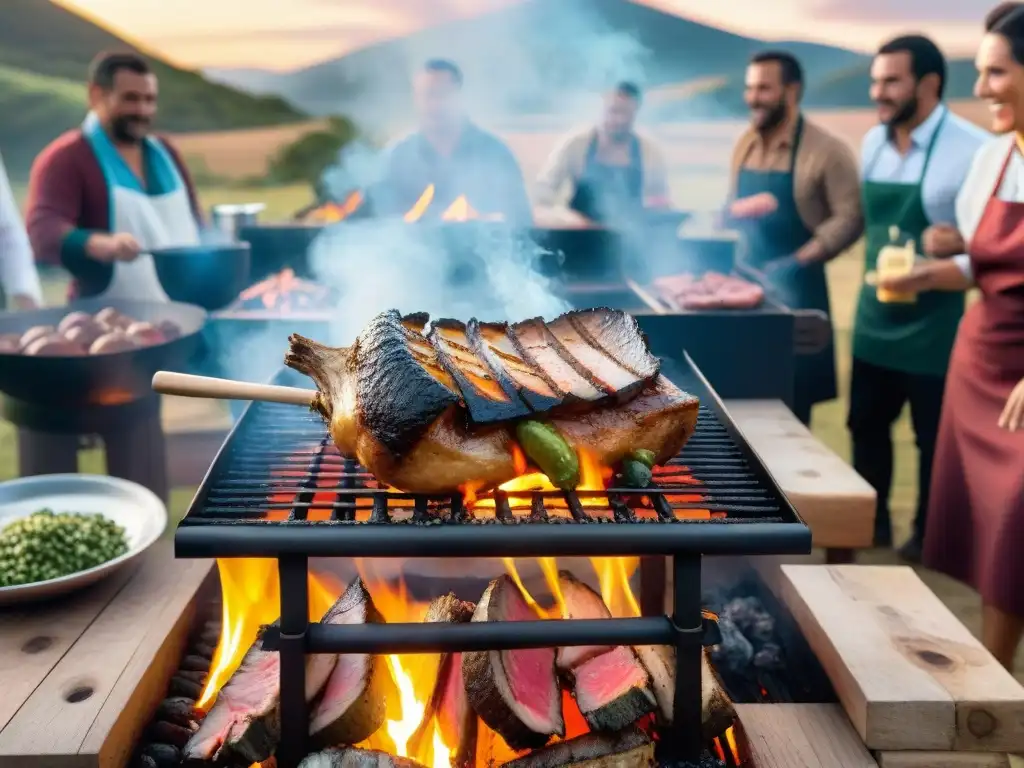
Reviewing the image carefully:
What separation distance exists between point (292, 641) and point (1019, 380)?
3.90 m

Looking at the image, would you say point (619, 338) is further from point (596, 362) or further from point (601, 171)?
point (601, 171)

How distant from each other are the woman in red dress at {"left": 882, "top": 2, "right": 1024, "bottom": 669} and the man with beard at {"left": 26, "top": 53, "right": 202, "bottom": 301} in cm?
518

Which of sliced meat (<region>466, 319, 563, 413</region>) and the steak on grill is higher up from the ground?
sliced meat (<region>466, 319, 563, 413</region>)

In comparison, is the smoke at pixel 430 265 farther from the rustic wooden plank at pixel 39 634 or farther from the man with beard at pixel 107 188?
the rustic wooden plank at pixel 39 634

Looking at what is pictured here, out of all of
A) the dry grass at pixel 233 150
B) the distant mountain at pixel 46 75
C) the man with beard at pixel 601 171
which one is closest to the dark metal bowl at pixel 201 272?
the man with beard at pixel 601 171

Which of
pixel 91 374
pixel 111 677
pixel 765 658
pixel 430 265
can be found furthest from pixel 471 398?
pixel 430 265

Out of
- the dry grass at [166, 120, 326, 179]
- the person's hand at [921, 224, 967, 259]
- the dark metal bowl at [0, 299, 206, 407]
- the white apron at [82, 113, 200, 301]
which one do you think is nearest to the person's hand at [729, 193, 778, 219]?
the person's hand at [921, 224, 967, 259]

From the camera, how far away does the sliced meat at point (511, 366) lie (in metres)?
2.16

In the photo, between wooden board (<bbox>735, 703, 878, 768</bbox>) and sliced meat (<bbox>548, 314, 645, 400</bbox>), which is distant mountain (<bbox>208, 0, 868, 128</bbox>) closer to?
sliced meat (<bbox>548, 314, 645, 400</bbox>)

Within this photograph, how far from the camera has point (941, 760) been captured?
2383 millimetres

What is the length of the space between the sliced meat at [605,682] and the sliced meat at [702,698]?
37mm

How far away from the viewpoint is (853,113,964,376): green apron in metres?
5.80

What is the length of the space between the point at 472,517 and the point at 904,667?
5.07 ft

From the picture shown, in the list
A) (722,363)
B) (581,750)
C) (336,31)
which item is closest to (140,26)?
(336,31)
